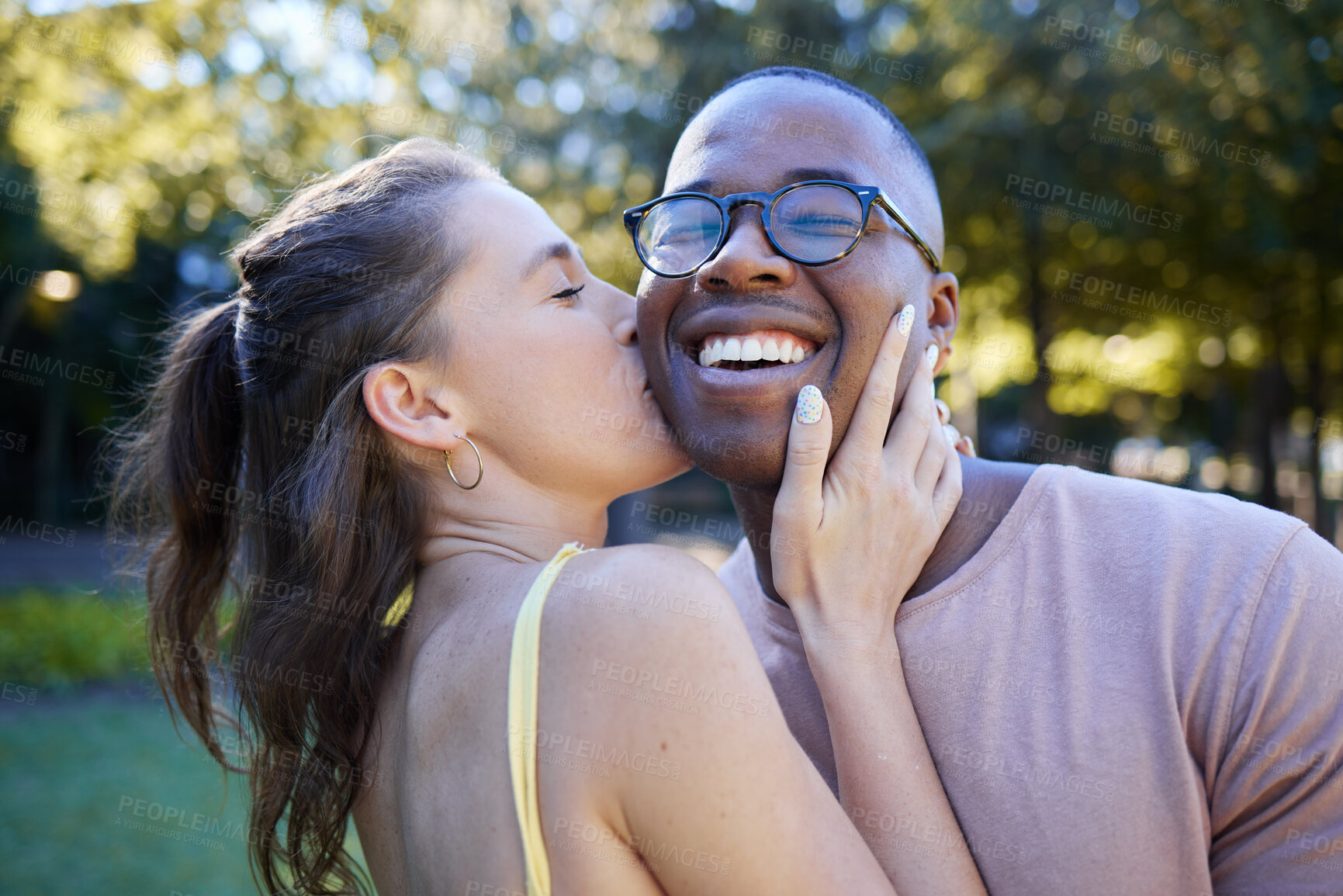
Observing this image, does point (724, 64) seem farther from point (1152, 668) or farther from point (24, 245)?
point (24, 245)

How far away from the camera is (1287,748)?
177 centimetres

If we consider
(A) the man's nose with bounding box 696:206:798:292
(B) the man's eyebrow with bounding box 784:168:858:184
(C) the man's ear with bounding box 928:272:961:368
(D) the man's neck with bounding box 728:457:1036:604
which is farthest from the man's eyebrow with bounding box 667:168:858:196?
(D) the man's neck with bounding box 728:457:1036:604

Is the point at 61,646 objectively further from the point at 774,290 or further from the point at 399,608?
the point at 774,290

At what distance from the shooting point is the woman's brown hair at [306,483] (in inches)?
90.7

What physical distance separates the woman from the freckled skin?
0.29 ft

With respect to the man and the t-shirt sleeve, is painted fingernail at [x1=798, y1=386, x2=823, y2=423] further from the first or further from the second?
the t-shirt sleeve

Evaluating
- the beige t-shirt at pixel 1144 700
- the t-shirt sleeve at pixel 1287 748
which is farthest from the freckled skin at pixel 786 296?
the t-shirt sleeve at pixel 1287 748

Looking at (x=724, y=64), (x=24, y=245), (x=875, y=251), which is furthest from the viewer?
(x=24, y=245)

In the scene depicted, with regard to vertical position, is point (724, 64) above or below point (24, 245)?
above

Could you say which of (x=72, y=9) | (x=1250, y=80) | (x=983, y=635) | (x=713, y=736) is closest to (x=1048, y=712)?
(x=983, y=635)

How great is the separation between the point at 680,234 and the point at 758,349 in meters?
0.41

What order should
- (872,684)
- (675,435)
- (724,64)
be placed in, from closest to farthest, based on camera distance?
(872,684)
(675,435)
(724,64)

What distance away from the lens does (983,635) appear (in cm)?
211

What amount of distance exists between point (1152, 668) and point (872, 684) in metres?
0.60
